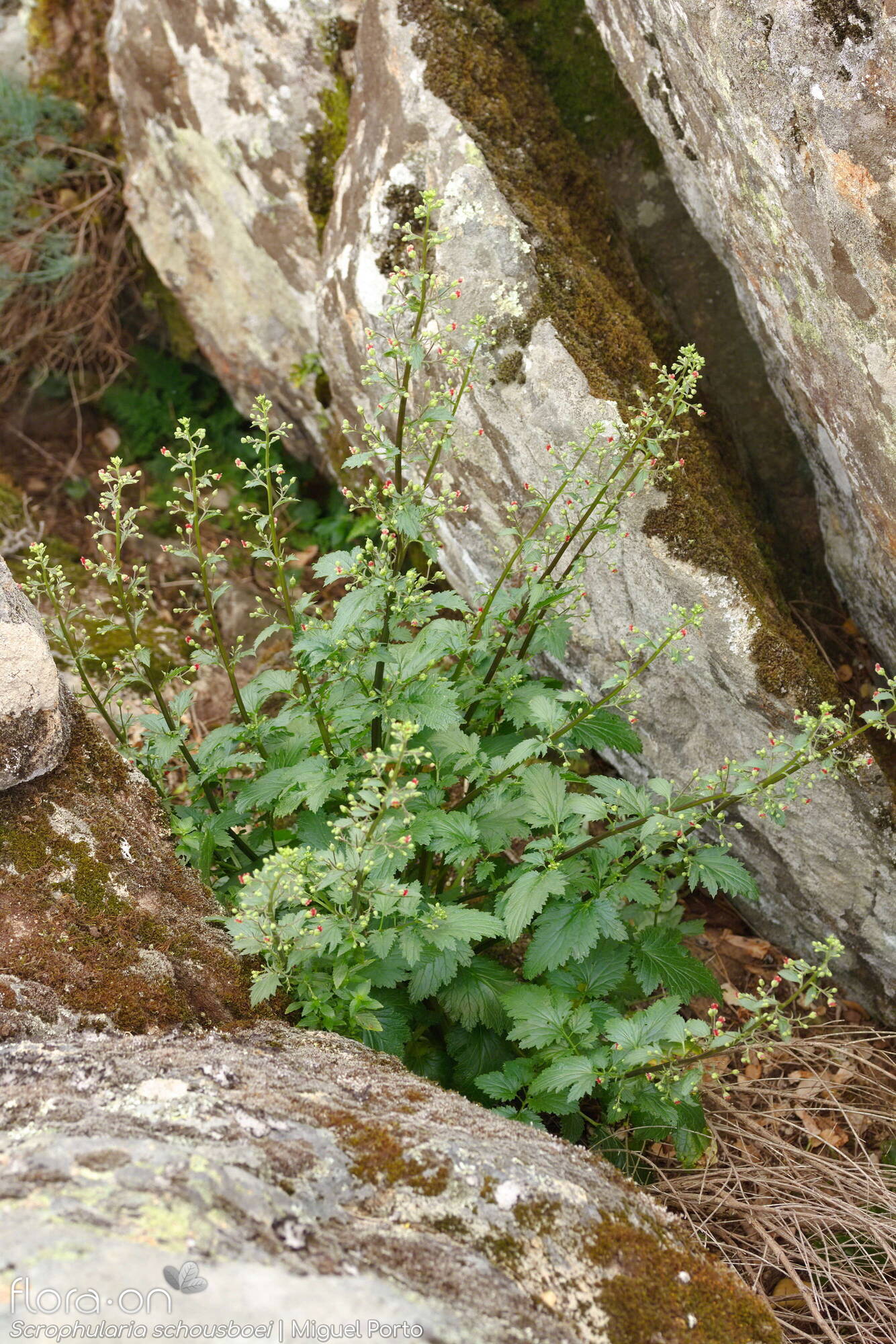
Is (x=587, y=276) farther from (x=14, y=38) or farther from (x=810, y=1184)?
(x=14, y=38)

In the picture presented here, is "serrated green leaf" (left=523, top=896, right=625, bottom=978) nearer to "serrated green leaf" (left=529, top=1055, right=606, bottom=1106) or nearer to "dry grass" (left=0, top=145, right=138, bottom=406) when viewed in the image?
"serrated green leaf" (left=529, top=1055, right=606, bottom=1106)

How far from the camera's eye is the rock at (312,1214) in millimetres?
1524

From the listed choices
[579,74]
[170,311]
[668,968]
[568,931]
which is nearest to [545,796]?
[568,931]

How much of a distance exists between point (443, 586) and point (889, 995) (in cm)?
276

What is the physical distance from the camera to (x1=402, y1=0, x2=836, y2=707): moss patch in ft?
12.0

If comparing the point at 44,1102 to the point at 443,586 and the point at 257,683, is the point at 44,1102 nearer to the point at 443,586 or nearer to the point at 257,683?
the point at 257,683

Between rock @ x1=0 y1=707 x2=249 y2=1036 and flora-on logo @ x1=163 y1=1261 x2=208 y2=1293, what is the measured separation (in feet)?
3.14

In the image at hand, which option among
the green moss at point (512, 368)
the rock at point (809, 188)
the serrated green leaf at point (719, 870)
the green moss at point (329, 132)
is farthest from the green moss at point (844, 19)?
the green moss at point (329, 132)

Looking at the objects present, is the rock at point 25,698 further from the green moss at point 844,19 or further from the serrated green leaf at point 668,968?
the green moss at point 844,19

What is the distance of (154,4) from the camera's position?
4.96 m

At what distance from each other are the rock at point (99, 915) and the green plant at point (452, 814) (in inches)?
7.0

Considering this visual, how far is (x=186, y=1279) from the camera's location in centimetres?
151

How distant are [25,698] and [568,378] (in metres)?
2.29

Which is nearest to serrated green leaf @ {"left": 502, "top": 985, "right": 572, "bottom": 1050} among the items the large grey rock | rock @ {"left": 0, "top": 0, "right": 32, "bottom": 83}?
the large grey rock
